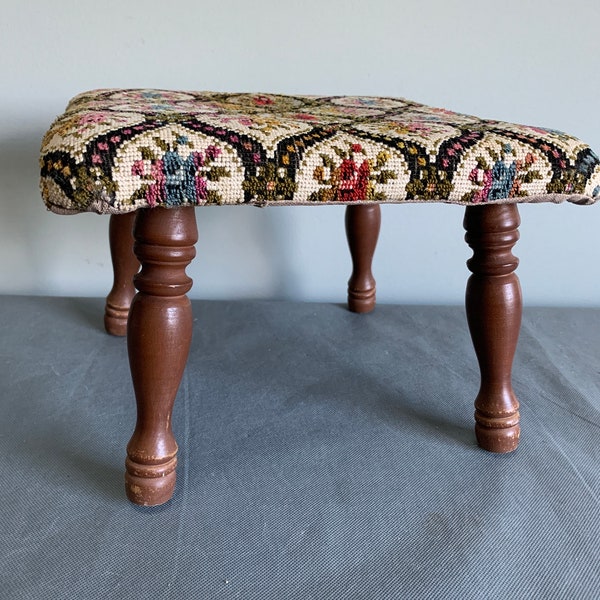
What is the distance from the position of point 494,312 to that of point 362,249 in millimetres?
427

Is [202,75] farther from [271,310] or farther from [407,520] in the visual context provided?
[407,520]

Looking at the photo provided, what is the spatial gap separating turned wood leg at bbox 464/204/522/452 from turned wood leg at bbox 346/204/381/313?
1.23 ft

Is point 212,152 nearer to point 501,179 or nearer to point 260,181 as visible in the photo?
point 260,181

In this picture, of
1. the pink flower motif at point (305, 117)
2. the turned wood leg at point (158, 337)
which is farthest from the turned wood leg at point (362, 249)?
the turned wood leg at point (158, 337)

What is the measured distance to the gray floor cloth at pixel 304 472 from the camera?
553 millimetres

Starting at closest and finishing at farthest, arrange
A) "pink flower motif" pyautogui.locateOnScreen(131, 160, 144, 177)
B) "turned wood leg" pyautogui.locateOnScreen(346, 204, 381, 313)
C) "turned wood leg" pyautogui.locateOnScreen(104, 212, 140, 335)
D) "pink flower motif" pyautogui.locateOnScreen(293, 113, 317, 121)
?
"pink flower motif" pyautogui.locateOnScreen(131, 160, 144, 177) → "pink flower motif" pyautogui.locateOnScreen(293, 113, 317, 121) → "turned wood leg" pyautogui.locateOnScreen(104, 212, 140, 335) → "turned wood leg" pyautogui.locateOnScreen(346, 204, 381, 313)

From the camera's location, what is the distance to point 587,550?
59 cm

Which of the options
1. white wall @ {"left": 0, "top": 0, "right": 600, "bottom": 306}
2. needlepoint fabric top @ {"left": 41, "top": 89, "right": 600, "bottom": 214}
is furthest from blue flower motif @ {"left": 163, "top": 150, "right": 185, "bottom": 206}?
white wall @ {"left": 0, "top": 0, "right": 600, "bottom": 306}

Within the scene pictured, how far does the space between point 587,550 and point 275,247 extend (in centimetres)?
77

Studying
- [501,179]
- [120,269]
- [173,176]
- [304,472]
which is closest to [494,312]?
[501,179]

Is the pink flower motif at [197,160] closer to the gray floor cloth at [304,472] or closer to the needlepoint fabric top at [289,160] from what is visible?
the needlepoint fabric top at [289,160]

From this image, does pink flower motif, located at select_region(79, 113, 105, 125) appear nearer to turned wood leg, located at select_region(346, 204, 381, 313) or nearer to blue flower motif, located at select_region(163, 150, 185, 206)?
blue flower motif, located at select_region(163, 150, 185, 206)

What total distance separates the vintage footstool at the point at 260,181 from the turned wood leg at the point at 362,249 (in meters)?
0.34

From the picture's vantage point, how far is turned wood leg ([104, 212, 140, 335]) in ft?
3.15
